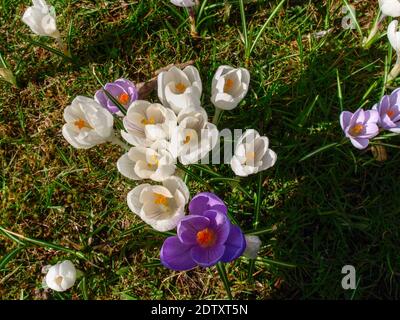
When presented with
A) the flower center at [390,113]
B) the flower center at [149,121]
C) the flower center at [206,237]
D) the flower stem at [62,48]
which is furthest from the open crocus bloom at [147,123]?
the flower center at [390,113]

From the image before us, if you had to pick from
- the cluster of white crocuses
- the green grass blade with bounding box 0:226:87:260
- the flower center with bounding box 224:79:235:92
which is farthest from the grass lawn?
the flower center with bounding box 224:79:235:92

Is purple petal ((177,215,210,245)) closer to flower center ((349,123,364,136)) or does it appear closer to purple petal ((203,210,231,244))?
purple petal ((203,210,231,244))

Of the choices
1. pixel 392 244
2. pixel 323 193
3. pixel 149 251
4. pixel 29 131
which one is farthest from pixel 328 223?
pixel 29 131

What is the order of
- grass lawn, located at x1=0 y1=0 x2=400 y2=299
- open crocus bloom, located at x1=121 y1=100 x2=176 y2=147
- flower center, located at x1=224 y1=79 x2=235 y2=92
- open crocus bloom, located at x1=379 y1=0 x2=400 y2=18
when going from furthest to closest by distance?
grass lawn, located at x1=0 y1=0 x2=400 y2=299 → open crocus bloom, located at x1=379 y1=0 x2=400 y2=18 → flower center, located at x1=224 y1=79 x2=235 y2=92 → open crocus bloom, located at x1=121 y1=100 x2=176 y2=147

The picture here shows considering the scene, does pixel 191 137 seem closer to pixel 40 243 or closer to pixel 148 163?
pixel 148 163

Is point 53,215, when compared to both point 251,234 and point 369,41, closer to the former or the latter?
point 251,234

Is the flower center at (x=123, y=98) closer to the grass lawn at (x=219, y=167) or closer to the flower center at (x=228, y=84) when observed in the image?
the grass lawn at (x=219, y=167)

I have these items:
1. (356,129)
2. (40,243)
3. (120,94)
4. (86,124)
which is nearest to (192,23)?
(120,94)
